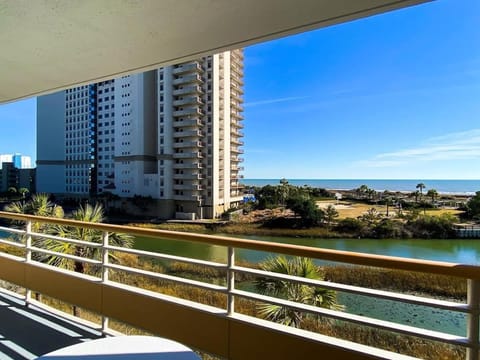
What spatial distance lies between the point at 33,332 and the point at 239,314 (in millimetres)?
1478

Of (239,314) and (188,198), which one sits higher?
(239,314)

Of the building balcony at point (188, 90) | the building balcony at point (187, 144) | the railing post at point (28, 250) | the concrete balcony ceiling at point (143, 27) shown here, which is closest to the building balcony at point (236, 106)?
the building balcony at point (188, 90)

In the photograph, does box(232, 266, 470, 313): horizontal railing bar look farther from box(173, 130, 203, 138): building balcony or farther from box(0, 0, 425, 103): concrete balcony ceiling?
box(173, 130, 203, 138): building balcony

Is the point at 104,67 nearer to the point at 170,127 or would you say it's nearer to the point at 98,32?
the point at 98,32

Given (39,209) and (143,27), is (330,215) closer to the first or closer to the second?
(39,209)

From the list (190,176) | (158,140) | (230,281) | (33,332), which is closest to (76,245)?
(33,332)

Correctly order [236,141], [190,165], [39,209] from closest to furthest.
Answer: [39,209] < [190,165] < [236,141]

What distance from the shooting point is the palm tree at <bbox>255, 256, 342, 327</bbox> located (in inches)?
106

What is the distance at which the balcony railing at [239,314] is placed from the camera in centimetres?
112

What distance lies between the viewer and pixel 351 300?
6.96 meters

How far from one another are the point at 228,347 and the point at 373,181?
56.4 m

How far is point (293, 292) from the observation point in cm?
281

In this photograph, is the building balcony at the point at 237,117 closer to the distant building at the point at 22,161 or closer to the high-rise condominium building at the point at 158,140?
the high-rise condominium building at the point at 158,140

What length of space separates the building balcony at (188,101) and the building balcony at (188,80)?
145 centimetres
